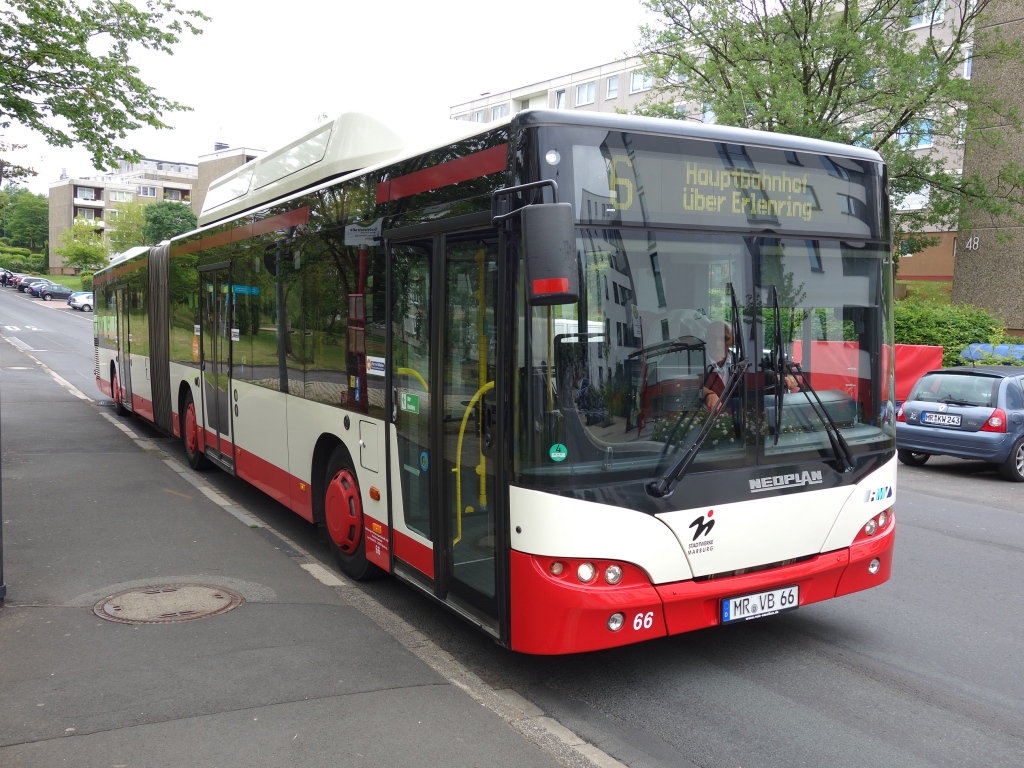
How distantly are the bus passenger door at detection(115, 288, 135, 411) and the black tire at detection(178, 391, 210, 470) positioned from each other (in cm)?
445

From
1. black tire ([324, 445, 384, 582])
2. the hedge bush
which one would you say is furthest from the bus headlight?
the hedge bush

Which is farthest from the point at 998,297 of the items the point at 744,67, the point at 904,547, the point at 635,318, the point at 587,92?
the point at 587,92

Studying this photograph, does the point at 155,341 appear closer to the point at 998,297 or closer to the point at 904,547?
the point at 904,547

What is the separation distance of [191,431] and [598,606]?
8.43 metres

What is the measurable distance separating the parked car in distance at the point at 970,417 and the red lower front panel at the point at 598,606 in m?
9.05

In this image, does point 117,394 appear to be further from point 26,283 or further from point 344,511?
point 26,283

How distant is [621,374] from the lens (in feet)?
14.6


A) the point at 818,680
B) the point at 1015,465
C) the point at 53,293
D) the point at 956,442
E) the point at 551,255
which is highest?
the point at 53,293

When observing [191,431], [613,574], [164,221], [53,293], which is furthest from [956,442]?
[53,293]

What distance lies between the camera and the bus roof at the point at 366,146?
4527mm

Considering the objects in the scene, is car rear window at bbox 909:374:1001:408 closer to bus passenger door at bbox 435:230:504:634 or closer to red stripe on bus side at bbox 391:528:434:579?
red stripe on bus side at bbox 391:528:434:579

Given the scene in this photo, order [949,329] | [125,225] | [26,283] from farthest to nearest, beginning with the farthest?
[125,225]
[26,283]
[949,329]

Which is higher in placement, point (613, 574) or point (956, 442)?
point (613, 574)

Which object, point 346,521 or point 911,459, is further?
point 911,459
